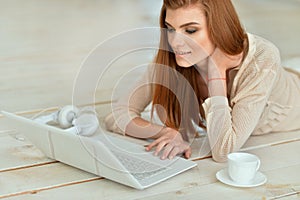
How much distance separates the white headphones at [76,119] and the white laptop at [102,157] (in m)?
0.13

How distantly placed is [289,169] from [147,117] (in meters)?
0.65

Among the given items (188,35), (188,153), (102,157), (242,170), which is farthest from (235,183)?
(188,35)

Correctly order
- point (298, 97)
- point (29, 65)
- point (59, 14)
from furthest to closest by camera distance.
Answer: point (59, 14)
point (29, 65)
point (298, 97)

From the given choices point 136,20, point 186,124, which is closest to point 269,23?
point 136,20

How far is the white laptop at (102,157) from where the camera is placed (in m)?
1.60

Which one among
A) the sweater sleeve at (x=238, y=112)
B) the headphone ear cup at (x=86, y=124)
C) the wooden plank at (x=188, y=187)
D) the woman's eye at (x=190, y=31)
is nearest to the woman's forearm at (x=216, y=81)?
the sweater sleeve at (x=238, y=112)

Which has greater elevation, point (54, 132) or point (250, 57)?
point (250, 57)

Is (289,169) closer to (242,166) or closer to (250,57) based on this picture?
(242,166)

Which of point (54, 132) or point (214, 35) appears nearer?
point (54, 132)

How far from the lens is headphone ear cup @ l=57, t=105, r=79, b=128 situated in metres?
2.02

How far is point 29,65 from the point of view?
10.9ft

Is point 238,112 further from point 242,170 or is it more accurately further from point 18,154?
point 18,154

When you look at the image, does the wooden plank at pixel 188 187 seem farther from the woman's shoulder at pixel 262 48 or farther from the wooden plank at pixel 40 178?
the woman's shoulder at pixel 262 48

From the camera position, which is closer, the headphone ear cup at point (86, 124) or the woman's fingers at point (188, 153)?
the woman's fingers at point (188, 153)
